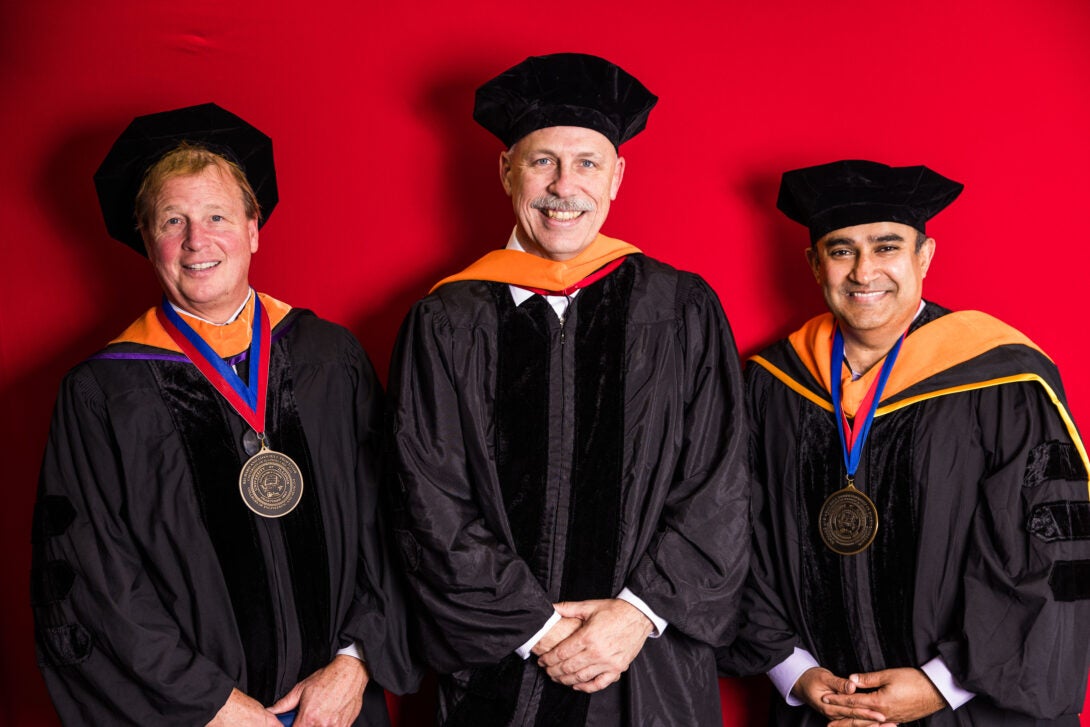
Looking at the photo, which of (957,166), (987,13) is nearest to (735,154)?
(957,166)

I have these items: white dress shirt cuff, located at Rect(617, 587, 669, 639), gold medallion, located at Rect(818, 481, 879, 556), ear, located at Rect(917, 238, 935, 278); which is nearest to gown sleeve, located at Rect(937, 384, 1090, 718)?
gold medallion, located at Rect(818, 481, 879, 556)

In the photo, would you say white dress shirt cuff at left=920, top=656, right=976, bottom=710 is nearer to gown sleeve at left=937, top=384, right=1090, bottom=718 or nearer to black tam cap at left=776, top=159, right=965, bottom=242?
gown sleeve at left=937, top=384, right=1090, bottom=718

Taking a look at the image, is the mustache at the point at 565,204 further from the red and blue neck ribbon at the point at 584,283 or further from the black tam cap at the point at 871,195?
the black tam cap at the point at 871,195

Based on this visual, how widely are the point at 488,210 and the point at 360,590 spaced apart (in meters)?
1.32

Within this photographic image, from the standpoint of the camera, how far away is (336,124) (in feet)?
10.8

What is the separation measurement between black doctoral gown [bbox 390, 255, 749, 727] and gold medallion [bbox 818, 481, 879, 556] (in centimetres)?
34

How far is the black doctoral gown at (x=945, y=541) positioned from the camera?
2.52m

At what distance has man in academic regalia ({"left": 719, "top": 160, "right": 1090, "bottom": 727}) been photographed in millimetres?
2529

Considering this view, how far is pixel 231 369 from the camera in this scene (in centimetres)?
258

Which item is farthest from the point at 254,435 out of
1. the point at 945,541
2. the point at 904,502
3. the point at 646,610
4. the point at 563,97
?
the point at 945,541

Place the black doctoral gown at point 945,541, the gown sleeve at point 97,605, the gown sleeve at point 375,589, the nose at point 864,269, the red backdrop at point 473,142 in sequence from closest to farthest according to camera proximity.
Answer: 1. the gown sleeve at point 97,605
2. the black doctoral gown at point 945,541
3. the gown sleeve at point 375,589
4. the nose at point 864,269
5. the red backdrop at point 473,142

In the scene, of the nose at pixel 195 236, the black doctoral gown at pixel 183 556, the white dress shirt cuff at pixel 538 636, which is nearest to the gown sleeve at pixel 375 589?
the black doctoral gown at pixel 183 556

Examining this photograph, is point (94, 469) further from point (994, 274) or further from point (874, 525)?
point (994, 274)

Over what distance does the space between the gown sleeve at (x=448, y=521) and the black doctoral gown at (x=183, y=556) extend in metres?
0.21
